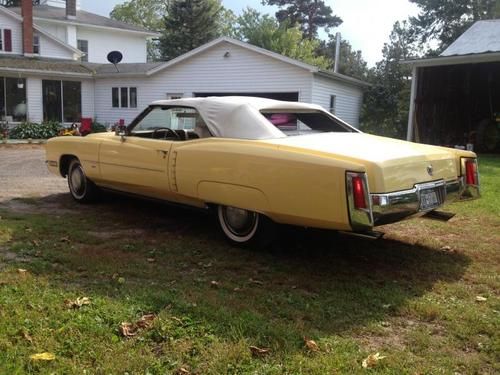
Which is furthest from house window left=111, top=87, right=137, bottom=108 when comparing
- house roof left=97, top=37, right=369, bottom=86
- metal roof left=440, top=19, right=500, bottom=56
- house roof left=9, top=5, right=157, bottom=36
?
metal roof left=440, top=19, right=500, bottom=56

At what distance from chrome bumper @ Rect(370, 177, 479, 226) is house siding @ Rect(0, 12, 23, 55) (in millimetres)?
26001

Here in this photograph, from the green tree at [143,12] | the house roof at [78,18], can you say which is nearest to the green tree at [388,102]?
the house roof at [78,18]

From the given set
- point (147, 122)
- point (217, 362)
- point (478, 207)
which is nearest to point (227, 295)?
point (217, 362)

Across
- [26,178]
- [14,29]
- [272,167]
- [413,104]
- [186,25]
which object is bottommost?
[26,178]

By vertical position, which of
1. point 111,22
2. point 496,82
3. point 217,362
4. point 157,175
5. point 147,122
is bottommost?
point 217,362

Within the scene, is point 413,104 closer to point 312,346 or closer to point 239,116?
point 239,116

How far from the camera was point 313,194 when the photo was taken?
405 cm

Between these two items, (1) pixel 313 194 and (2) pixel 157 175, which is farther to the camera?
(2) pixel 157 175

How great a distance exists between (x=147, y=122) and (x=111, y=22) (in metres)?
30.5

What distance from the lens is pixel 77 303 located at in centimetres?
352

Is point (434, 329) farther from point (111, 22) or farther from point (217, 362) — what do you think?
point (111, 22)

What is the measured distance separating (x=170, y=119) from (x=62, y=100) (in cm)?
2120

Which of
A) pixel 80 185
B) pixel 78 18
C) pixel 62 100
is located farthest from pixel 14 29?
pixel 80 185

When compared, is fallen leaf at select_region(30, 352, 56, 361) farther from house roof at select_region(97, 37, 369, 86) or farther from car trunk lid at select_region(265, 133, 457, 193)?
house roof at select_region(97, 37, 369, 86)
